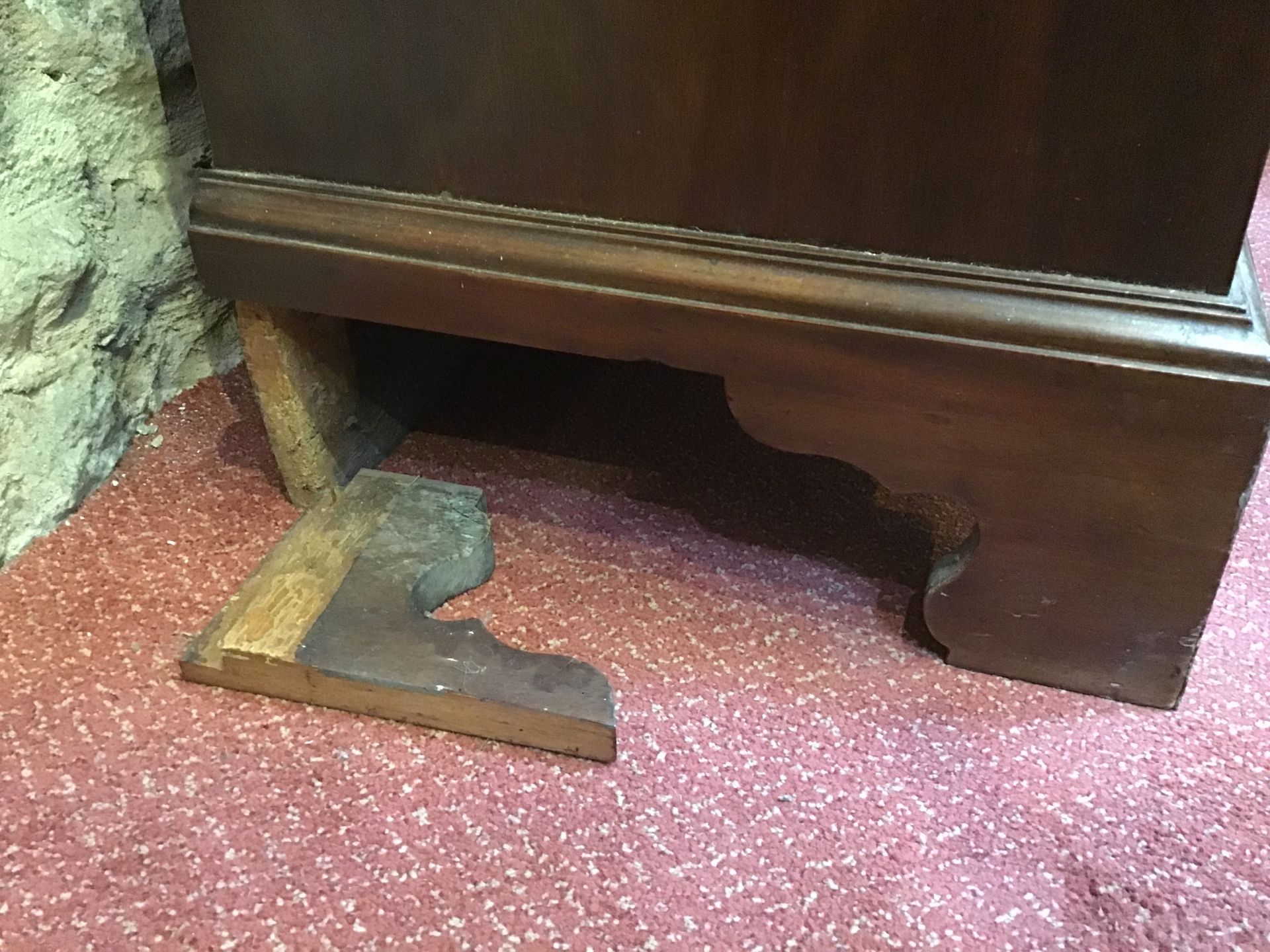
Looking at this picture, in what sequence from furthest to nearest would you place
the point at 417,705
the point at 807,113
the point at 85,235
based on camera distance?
the point at 85,235 < the point at 417,705 < the point at 807,113

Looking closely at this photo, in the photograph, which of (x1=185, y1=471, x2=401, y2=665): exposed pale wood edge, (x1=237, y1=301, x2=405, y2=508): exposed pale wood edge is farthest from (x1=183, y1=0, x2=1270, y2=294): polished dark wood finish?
(x1=185, y1=471, x2=401, y2=665): exposed pale wood edge

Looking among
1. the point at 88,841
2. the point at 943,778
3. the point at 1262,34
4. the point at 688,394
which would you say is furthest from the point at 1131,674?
the point at 88,841

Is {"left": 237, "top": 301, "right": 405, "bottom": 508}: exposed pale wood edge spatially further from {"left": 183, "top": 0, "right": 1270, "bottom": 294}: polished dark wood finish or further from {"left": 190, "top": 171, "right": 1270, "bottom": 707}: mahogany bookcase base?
{"left": 183, "top": 0, "right": 1270, "bottom": 294}: polished dark wood finish

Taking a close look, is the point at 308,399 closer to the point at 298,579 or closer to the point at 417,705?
the point at 298,579

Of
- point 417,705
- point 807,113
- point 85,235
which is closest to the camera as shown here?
point 807,113

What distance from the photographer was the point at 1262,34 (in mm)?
614

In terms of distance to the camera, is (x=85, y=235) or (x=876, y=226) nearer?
(x=876, y=226)

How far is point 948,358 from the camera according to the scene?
2.45 feet

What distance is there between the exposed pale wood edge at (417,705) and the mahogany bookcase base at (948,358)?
26 cm

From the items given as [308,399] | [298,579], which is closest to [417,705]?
[298,579]

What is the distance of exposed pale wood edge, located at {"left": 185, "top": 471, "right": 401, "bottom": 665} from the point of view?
0.85 metres

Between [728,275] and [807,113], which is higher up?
[807,113]

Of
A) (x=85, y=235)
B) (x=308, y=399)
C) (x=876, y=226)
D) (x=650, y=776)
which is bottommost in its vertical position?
(x=650, y=776)

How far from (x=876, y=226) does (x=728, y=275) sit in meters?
0.11
